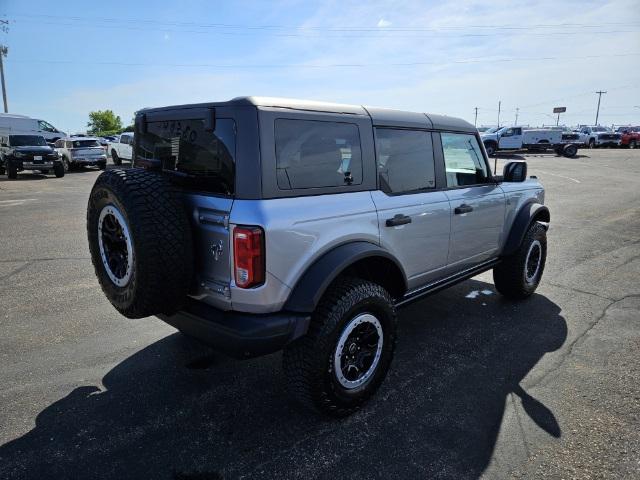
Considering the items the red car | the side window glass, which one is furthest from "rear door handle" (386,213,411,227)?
the red car

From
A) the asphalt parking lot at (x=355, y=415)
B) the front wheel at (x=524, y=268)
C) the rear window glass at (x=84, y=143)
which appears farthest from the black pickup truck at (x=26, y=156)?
the front wheel at (x=524, y=268)

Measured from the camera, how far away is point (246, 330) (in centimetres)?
236

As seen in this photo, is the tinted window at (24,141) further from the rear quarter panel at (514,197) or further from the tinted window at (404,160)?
the rear quarter panel at (514,197)

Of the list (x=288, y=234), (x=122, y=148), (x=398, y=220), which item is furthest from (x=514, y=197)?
(x=122, y=148)

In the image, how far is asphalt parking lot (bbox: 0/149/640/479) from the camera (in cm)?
237

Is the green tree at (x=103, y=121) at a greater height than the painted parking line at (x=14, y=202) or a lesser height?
greater

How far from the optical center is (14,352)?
11.7 ft

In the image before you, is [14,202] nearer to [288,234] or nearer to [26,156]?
[26,156]

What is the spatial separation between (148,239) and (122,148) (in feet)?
79.3

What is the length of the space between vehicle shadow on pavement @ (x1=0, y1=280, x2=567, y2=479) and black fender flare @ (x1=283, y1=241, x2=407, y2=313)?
813 mm

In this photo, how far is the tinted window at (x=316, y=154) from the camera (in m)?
2.50

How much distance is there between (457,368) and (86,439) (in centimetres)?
256

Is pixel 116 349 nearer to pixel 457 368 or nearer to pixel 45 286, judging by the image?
pixel 45 286

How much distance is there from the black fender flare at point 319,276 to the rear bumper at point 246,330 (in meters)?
0.07
